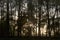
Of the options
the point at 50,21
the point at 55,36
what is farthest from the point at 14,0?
the point at 55,36

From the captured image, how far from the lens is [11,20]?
6.28 feet

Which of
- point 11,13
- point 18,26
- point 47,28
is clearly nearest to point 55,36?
point 47,28

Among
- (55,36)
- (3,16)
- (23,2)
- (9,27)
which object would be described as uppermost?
(23,2)

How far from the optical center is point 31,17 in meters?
1.91

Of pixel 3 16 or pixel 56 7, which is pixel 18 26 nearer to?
pixel 3 16

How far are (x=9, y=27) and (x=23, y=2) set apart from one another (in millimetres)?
355

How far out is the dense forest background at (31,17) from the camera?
6.23 feet

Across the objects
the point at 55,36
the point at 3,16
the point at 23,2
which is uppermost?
the point at 23,2

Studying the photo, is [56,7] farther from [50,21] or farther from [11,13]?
[11,13]

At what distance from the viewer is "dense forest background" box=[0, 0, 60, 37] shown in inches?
74.8

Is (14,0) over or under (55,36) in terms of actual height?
over

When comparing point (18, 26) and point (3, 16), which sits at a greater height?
point (3, 16)

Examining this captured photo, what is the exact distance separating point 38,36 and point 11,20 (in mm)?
388

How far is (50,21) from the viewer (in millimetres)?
1909
